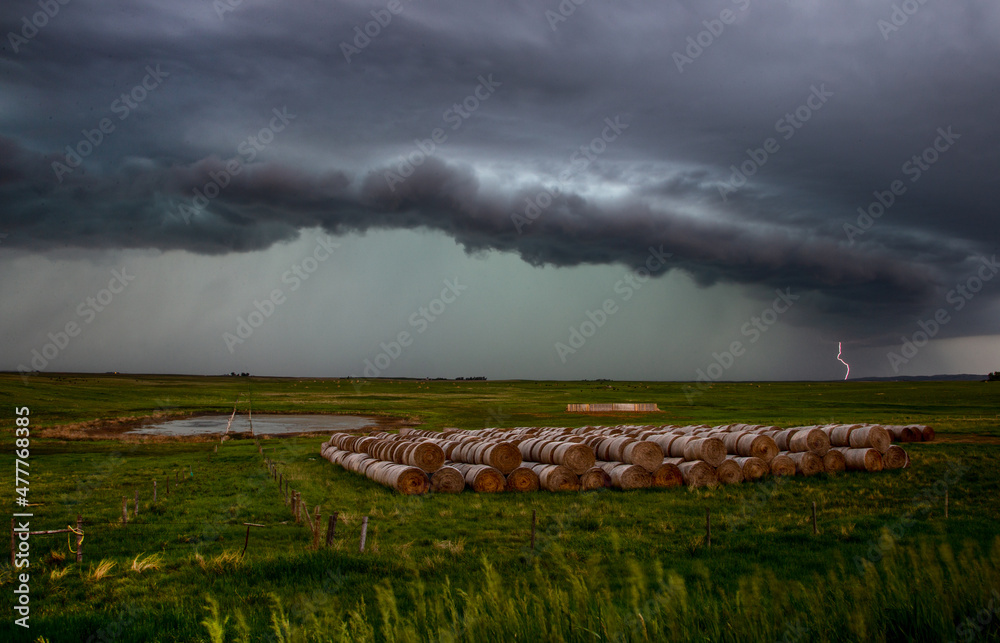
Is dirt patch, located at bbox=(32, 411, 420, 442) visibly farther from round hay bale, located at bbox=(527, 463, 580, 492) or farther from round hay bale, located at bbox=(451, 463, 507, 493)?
round hay bale, located at bbox=(527, 463, 580, 492)

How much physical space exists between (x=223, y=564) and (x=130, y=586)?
160 centimetres

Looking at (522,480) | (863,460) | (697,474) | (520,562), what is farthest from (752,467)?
(520,562)

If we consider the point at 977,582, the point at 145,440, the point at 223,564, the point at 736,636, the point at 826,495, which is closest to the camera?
the point at 736,636

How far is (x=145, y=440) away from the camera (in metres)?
52.2

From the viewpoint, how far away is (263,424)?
6844cm

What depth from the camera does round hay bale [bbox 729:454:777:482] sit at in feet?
88.2

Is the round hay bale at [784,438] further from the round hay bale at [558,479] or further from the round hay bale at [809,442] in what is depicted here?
the round hay bale at [558,479]

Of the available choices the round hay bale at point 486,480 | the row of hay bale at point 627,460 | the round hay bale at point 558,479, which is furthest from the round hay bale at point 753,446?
the round hay bale at point 486,480

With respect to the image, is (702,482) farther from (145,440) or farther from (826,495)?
(145,440)

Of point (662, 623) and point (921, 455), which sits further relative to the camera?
point (921, 455)

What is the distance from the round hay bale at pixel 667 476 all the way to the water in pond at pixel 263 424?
134ft

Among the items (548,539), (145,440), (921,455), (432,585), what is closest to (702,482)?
(548,539)

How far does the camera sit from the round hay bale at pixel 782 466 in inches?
1090

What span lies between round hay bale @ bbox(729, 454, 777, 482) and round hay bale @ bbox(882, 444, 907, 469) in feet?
21.5
